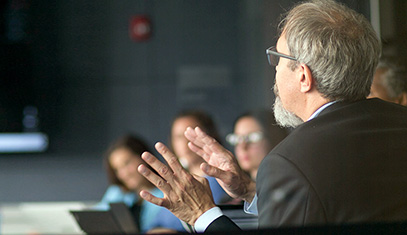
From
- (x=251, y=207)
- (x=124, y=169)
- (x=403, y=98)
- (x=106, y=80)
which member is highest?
(x=403, y=98)

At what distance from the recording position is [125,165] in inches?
97.4

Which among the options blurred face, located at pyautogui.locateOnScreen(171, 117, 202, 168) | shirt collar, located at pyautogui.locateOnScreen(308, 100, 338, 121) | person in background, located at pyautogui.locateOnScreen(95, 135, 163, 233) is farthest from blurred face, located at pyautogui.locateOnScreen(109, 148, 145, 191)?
shirt collar, located at pyautogui.locateOnScreen(308, 100, 338, 121)

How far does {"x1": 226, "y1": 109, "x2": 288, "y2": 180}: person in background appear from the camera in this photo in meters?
1.02

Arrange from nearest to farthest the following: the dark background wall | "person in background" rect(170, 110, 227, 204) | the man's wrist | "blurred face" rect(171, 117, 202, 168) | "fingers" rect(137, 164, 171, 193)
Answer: "fingers" rect(137, 164, 171, 193)
the man's wrist
"person in background" rect(170, 110, 227, 204)
"blurred face" rect(171, 117, 202, 168)
the dark background wall

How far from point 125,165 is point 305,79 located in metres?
1.72

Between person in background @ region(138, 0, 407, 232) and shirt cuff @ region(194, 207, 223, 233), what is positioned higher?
person in background @ region(138, 0, 407, 232)

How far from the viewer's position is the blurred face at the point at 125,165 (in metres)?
2.35

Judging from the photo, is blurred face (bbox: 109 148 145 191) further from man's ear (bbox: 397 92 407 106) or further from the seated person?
man's ear (bbox: 397 92 407 106)

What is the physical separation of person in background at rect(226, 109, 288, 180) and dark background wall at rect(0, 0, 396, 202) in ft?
6.17

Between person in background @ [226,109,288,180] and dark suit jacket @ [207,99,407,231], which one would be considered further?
person in background @ [226,109,288,180]

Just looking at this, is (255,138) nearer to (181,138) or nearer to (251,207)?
(181,138)

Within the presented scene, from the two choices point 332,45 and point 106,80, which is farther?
point 106,80

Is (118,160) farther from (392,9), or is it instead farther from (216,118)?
(392,9)

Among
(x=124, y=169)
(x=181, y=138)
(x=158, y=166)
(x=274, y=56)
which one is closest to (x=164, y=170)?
(x=158, y=166)
